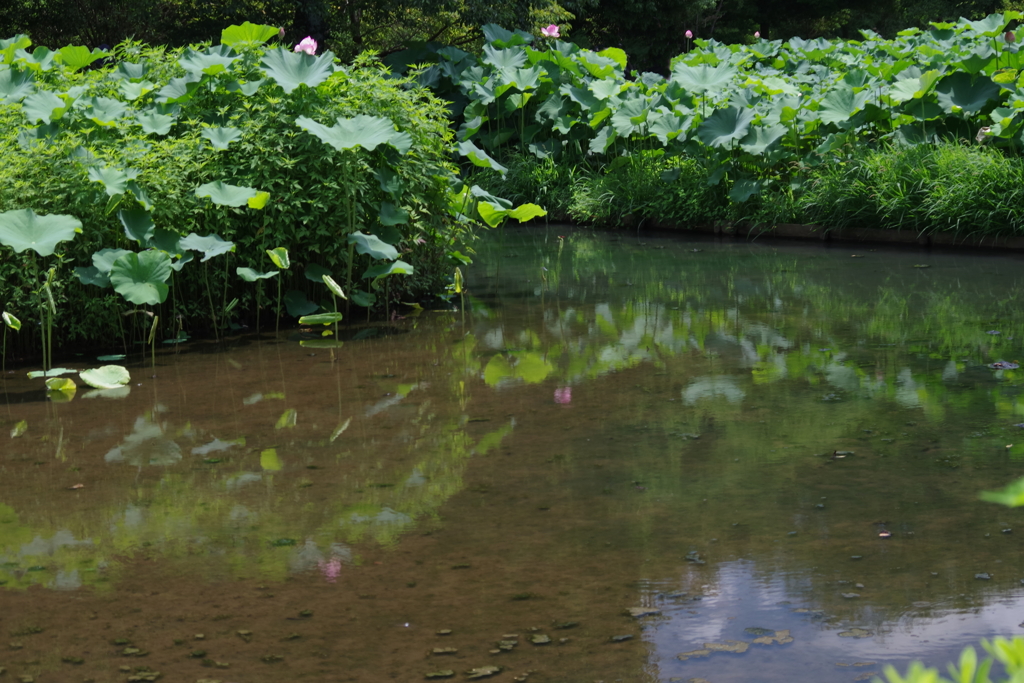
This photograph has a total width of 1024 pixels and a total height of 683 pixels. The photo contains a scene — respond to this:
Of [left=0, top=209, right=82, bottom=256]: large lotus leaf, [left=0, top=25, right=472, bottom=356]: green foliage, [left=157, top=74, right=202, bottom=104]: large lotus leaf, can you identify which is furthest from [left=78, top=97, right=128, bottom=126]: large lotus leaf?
[left=0, top=209, right=82, bottom=256]: large lotus leaf

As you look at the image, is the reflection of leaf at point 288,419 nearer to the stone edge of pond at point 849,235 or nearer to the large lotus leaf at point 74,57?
the large lotus leaf at point 74,57

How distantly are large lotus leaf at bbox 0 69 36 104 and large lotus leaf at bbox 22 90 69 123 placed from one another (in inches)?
23.6

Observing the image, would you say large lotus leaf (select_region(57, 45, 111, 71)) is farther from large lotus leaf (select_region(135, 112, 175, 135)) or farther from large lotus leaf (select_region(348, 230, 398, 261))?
large lotus leaf (select_region(348, 230, 398, 261))

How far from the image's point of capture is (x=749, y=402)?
4.21 metres

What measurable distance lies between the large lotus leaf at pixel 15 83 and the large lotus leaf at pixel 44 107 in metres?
0.60

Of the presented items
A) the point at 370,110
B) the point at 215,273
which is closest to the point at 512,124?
the point at 370,110

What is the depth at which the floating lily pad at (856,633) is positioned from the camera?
229 cm

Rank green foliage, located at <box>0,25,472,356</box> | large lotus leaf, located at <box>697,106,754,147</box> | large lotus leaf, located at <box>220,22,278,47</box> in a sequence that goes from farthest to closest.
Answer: large lotus leaf, located at <box>697,106,754,147</box> < large lotus leaf, located at <box>220,22,278,47</box> < green foliage, located at <box>0,25,472,356</box>

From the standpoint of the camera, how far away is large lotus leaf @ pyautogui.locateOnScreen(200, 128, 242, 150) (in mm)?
5609

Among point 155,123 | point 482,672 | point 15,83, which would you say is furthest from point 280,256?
point 482,672

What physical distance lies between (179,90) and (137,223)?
1074 mm

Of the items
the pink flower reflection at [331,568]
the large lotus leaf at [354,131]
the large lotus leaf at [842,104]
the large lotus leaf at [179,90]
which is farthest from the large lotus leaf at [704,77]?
the pink flower reflection at [331,568]

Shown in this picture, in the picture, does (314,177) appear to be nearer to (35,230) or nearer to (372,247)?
(372,247)

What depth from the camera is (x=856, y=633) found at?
2305mm
